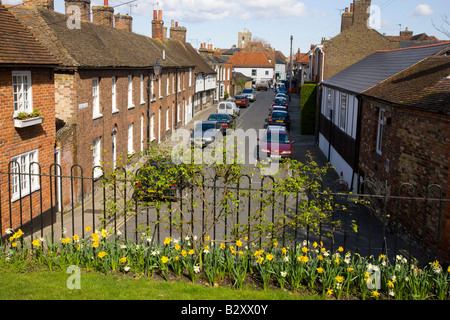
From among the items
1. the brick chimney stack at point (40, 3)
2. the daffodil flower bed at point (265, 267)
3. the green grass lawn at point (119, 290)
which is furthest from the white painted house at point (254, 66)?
the green grass lawn at point (119, 290)

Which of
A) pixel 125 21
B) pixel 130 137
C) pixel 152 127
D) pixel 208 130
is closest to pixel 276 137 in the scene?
pixel 208 130

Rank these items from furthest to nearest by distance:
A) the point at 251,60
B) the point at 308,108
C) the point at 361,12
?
1. the point at 251,60
2. the point at 308,108
3. the point at 361,12

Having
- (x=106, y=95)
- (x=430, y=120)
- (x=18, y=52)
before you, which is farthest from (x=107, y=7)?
(x=430, y=120)

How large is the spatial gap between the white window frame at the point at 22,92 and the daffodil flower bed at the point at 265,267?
24.5 feet

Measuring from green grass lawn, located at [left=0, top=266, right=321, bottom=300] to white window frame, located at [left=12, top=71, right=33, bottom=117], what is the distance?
27.3ft

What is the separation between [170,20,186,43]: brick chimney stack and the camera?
164 ft

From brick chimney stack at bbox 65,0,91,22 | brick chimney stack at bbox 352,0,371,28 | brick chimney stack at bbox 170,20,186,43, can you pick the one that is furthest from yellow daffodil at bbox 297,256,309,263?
brick chimney stack at bbox 170,20,186,43

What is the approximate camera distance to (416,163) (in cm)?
1315

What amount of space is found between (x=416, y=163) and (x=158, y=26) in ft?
106

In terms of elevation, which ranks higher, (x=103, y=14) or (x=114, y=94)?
(x=103, y=14)

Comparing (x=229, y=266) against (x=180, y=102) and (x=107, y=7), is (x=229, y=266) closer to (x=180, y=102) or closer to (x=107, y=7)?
(x=107, y=7)

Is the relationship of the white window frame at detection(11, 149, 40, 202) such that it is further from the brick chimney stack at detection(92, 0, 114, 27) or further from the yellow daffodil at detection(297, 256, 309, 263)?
the brick chimney stack at detection(92, 0, 114, 27)

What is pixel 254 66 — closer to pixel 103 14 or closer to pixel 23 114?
pixel 103 14

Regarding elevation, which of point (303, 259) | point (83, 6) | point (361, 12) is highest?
point (361, 12)
